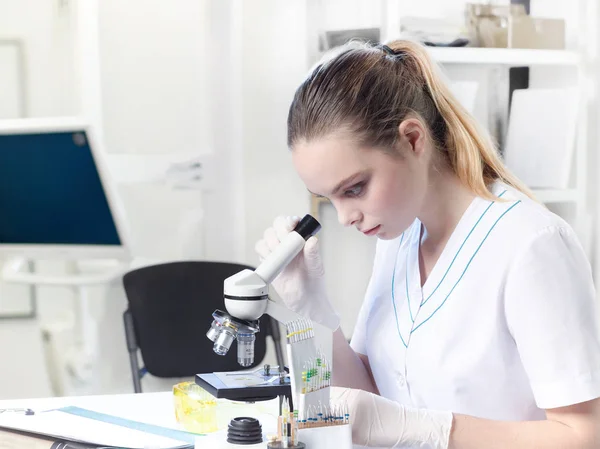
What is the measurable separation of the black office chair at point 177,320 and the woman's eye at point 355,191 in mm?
1415

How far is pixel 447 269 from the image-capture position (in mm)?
1410

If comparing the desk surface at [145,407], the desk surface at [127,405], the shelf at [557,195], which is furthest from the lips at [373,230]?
the shelf at [557,195]

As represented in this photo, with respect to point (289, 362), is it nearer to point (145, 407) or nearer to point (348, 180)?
point (348, 180)

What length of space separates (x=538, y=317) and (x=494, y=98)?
6.90ft

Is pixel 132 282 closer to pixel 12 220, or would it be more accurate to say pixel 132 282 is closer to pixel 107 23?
pixel 12 220

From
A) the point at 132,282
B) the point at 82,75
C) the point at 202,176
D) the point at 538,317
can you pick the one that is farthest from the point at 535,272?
the point at 82,75

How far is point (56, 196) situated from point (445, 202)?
1.87m

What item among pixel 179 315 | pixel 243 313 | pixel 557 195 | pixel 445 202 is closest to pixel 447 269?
pixel 445 202

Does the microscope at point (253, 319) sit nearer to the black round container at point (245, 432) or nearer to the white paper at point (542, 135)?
the black round container at point (245, 432)

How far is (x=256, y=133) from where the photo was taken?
3.01m

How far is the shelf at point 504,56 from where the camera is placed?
2.94 m

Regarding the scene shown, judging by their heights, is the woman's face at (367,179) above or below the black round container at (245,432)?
above

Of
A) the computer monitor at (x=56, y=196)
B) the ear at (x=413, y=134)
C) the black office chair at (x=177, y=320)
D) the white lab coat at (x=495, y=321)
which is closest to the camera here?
the white lab coat at (x=495, y=321)

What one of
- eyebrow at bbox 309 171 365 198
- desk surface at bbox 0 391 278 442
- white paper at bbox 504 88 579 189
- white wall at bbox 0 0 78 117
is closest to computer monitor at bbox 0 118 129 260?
white wall at bbox 0 0 78 117
